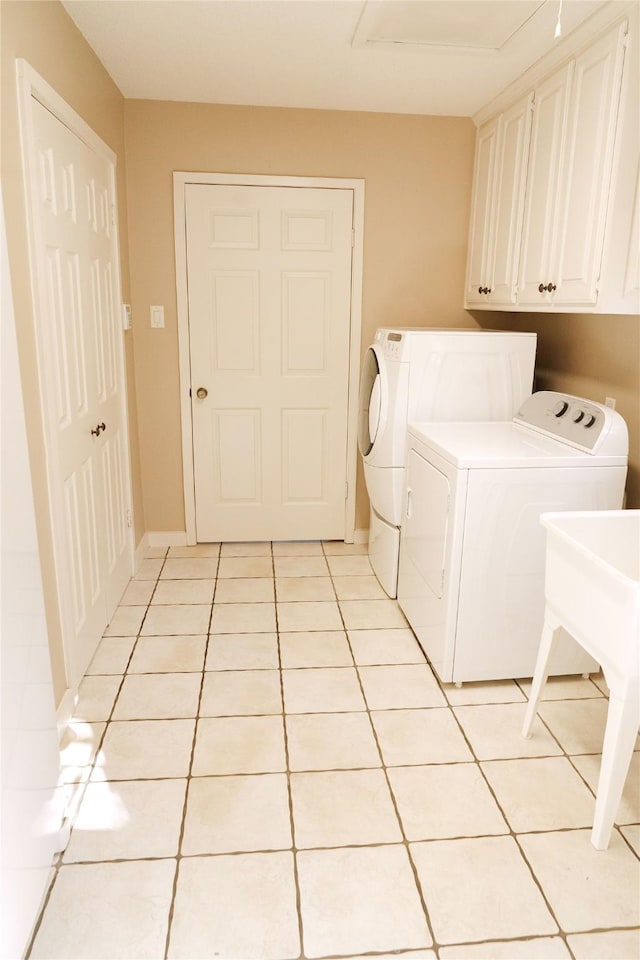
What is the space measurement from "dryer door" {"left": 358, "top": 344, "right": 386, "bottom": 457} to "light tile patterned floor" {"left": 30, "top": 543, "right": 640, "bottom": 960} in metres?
0.94

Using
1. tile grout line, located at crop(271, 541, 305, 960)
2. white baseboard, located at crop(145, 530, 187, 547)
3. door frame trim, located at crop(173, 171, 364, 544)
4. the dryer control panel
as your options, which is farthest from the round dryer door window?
white baseboard, located at crop(145, 530, 187, 547)

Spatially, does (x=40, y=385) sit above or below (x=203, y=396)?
above

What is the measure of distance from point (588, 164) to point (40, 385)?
2007 mm

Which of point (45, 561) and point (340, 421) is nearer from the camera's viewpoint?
point (45, 561)

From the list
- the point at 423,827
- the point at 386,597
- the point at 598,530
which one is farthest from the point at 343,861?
the point at 386,597

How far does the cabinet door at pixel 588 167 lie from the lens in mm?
2129

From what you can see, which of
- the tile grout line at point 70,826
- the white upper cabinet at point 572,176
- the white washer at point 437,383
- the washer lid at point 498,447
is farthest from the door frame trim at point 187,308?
the tile grout line at point 70,826

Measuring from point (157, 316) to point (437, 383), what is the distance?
1589mm

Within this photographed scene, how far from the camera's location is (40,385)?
79.7 inches

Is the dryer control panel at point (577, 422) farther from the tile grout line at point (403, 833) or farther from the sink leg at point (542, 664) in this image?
the tile grout line at point (403, 833)

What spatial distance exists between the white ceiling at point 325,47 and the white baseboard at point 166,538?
229 cm

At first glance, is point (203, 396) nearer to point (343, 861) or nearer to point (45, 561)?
point (45, 561)

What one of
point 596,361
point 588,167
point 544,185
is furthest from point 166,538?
point 588,167

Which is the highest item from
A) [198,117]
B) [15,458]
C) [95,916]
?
[198,117]
